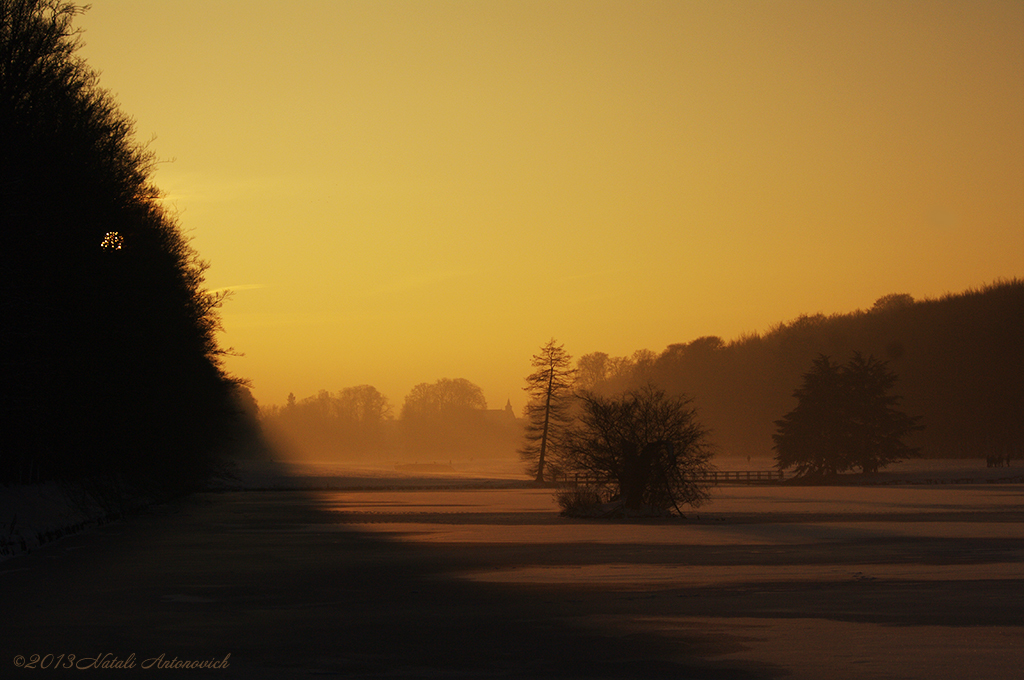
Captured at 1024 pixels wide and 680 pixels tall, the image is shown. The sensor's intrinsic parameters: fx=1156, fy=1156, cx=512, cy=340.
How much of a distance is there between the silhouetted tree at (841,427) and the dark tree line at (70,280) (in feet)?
193

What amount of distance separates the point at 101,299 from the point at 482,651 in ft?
68.8

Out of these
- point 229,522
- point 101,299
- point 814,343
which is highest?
point 814,343

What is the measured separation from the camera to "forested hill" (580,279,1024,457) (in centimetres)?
13775

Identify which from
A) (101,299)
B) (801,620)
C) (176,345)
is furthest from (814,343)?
(801,620)

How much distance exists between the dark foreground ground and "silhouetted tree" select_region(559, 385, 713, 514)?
43.7 feet

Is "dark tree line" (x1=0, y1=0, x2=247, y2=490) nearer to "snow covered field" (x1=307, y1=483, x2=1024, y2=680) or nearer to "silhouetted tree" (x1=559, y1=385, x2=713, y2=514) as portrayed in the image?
"snow covered field" (x1=307, y1=483, x2=1024, y2=680)

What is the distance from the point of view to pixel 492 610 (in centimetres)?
1512

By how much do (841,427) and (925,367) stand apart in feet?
212

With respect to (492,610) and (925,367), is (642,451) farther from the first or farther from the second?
(925,367)

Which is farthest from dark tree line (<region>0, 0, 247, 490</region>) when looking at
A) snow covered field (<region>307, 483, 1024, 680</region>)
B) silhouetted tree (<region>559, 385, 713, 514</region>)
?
silhouetted tree (<region>559, 385, 713, 514</region>)

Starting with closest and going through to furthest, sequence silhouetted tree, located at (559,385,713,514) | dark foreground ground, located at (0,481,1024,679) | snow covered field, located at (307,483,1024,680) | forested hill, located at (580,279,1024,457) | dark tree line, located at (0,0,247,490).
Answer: dark foreground ground, located at (0,481,1024,679) < snow covered field, located at (307,483,1024,680) < dark tree line, located at (0,0,247,490) < silhouetted tree, located at (559,385,713,514) < forested hill, located at (580,279,1024,457)

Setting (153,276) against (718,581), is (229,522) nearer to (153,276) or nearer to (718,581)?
(153,276)

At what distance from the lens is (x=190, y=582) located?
62.1 feet

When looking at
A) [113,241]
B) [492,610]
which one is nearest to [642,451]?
[113,241]
